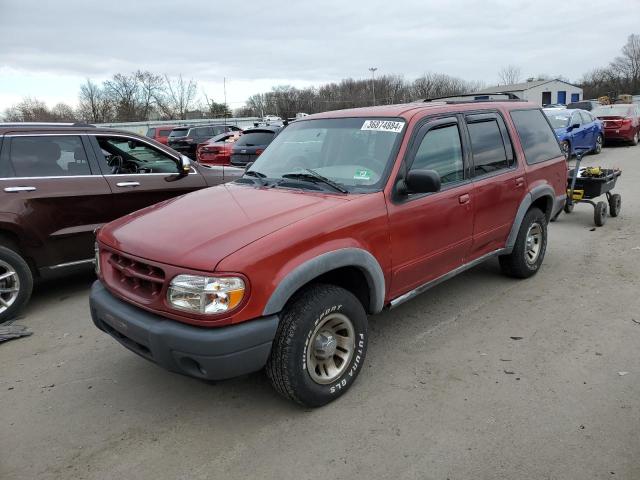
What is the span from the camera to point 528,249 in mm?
5473

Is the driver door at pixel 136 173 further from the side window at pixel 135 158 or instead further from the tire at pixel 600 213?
the tire at pixel 600 213

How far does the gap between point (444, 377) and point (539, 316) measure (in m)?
1.49

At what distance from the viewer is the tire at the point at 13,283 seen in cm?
473

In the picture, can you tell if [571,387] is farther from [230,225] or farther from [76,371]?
[76,371]

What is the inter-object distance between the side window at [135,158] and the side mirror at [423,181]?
12.0ft

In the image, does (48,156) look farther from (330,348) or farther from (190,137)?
(190,137)

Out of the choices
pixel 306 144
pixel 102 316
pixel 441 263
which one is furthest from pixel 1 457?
pixel 441 263

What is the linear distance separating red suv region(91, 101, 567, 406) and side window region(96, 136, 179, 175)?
2225 mm

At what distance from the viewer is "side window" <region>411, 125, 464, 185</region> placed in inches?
153

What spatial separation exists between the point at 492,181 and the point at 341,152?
1543mm

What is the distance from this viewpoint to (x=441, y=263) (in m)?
4.12

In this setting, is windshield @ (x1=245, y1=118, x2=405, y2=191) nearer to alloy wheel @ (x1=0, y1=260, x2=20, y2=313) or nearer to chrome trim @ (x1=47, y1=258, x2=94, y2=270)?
chrome trim @ (x1=47, y1=258, x2=94, y2=270)

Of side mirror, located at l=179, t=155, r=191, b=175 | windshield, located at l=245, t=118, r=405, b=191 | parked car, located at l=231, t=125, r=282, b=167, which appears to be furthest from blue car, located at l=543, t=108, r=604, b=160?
windshield, located at l=245, t=118, r=405, b=191

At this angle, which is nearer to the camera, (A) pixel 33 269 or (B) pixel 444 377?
(B) pixel 444 377
